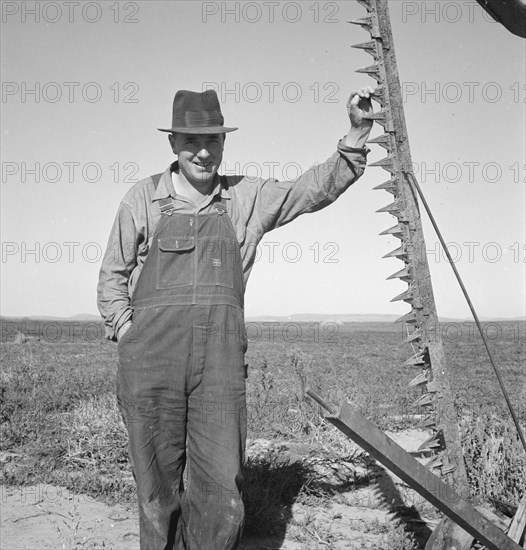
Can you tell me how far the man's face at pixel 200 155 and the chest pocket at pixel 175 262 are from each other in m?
0.34

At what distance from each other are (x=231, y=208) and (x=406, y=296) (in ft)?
3.36

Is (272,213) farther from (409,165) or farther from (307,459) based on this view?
(307,459)

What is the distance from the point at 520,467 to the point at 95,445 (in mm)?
3568

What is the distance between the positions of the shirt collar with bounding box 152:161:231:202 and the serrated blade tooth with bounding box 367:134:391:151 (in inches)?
31.9

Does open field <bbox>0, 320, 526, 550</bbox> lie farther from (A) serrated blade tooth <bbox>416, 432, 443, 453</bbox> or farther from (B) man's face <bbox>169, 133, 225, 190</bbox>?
(B) man's face <bbox>169, 133, 225, 190</bbox>

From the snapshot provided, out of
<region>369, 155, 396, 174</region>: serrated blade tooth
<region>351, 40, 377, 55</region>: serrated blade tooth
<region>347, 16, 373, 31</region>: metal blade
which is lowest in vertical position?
<region>369, 155, 396, 174</region>: serrated blade tooth

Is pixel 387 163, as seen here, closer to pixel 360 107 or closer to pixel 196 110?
pixel 360 107

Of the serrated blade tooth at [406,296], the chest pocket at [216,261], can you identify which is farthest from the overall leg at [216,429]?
the serrated blade tooth at [406,296]

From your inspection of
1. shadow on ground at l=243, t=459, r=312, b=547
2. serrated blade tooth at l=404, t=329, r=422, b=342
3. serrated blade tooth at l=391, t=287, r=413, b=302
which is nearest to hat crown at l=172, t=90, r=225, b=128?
serrated blade tooth at l=391, t=287, r=413, b=302

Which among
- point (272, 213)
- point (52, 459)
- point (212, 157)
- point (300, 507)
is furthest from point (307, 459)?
point (212, 157)

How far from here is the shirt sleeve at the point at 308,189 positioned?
339 cm

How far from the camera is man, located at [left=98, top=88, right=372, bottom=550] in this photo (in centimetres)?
325

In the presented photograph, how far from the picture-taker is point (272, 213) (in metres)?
3.56

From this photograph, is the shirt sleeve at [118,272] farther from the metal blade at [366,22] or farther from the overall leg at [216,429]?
the metal blade at [366,22]
